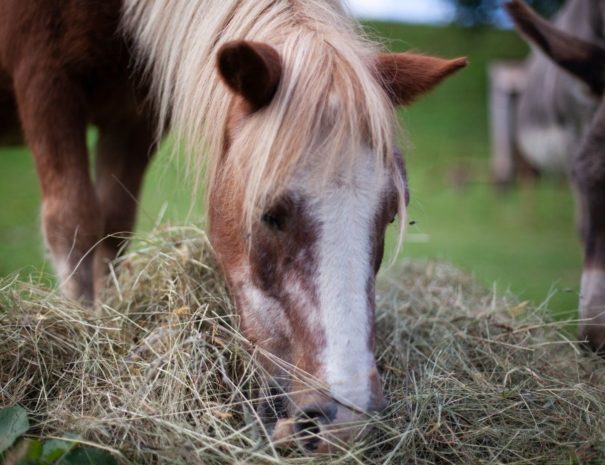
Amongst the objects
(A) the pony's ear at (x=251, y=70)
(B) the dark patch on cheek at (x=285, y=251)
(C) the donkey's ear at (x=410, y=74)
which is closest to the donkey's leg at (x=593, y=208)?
(C) the donkey's ear at (x=410, y=74)

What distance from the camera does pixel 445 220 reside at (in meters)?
10.8

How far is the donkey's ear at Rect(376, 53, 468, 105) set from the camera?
221cm

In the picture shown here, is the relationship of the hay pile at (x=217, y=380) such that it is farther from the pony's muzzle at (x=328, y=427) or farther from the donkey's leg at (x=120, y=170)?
the donkey's leg at (x=120, y=170)

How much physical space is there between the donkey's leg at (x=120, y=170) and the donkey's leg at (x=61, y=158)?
63cm

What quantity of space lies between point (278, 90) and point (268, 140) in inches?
7.0

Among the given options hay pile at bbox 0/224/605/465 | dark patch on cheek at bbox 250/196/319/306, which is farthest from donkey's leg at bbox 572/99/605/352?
dark patch on cheek at bbox 250/196/319/306

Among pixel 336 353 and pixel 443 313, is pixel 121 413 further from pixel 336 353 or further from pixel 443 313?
pixel 443 313

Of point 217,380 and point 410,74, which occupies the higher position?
point 410,74

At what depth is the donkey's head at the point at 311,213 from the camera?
1806 millimetres

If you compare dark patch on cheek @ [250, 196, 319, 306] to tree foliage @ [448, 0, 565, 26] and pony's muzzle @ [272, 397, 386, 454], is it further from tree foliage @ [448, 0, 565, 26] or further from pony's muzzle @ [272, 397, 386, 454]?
tree foliage @ [448, 0, 565, 26]

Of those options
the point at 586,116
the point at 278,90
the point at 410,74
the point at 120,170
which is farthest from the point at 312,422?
the point at 586,116

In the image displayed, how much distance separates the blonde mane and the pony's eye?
4 cm

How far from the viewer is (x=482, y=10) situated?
13.9 meters

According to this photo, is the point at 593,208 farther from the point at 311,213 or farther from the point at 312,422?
the point at 312,422
